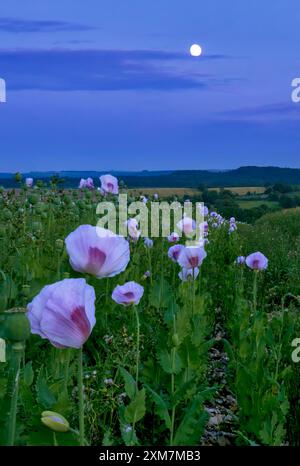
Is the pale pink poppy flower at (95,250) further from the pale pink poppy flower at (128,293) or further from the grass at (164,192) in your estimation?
the grass at (164,192)

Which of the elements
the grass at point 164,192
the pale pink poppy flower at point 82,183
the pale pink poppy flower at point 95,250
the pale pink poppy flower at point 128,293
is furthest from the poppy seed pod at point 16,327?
the grass at point 164,192

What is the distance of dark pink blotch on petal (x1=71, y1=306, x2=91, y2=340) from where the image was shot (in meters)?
1.29

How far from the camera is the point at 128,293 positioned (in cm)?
255

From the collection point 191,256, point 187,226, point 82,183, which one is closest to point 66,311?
point 191,256

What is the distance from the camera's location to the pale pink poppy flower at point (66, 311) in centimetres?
128

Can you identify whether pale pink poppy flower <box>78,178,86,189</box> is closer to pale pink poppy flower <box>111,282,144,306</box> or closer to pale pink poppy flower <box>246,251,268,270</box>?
pale pink poppy flower <box>246,251,268,270</box>

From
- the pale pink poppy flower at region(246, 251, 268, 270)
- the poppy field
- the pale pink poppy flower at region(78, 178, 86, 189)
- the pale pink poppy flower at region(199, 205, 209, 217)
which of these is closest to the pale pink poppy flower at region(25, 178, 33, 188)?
the poppy field

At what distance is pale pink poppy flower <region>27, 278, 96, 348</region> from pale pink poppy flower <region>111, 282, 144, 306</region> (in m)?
1.20

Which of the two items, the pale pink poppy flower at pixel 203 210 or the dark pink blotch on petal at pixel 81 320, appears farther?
the pale pink poppy flower at pixel 203 210

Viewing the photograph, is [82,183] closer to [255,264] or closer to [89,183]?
[89,183]

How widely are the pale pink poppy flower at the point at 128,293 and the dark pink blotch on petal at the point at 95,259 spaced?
1035mm

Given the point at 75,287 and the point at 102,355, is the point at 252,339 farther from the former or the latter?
the point at 75,287
